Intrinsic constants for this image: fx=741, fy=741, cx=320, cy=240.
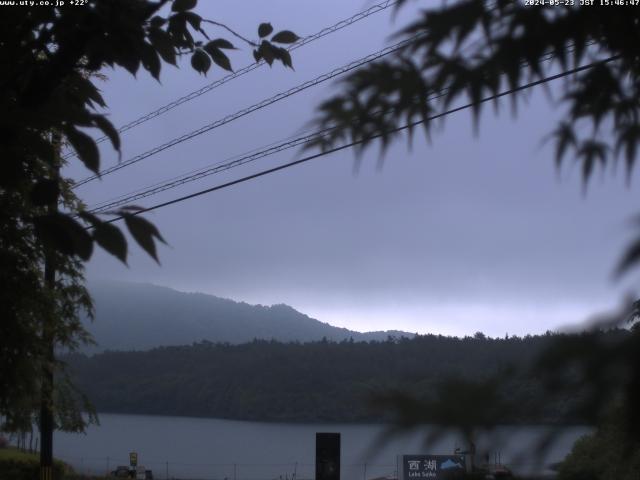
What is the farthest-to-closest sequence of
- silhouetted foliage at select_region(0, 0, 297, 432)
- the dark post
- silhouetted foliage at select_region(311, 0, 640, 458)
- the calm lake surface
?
the calm lake surface < the dark post < silhouetted foliage at select_region(0, 0, 297, 432) < silhouetted foliage at select_region(311, 0, 640, 458)

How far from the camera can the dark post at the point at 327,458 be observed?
1429 cm

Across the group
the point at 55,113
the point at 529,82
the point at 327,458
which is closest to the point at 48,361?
the point at 55,113

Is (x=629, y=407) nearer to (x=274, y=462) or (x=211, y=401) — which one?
(x=211, y=401)

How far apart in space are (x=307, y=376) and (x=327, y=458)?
227 inches

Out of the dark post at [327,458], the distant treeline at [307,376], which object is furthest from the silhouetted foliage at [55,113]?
the dark post at [327,458]

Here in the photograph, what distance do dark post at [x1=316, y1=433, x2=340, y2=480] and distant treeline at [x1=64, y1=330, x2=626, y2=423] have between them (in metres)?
1.55

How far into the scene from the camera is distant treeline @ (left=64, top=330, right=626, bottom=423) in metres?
1.33

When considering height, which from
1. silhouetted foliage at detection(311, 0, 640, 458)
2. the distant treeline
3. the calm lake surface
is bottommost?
the calm lake surface

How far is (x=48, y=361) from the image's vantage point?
6312 millimetres

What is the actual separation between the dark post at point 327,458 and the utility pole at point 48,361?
195 inches

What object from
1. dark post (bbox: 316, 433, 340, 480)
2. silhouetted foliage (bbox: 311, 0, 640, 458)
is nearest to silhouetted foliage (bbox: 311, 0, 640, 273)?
silhouetted foliage (bbox: 311, 0, 640, 458)

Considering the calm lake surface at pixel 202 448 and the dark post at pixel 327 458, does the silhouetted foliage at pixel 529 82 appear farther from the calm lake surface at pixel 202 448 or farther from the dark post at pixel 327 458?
the dark post at pixel 327 458

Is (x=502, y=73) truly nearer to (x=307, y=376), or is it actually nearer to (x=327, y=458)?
(x=307, y=376)

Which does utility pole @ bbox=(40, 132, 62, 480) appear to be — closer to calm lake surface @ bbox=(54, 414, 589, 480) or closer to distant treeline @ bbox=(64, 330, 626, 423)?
distant treeline @ bbox=(64, 330, 626, 423)
